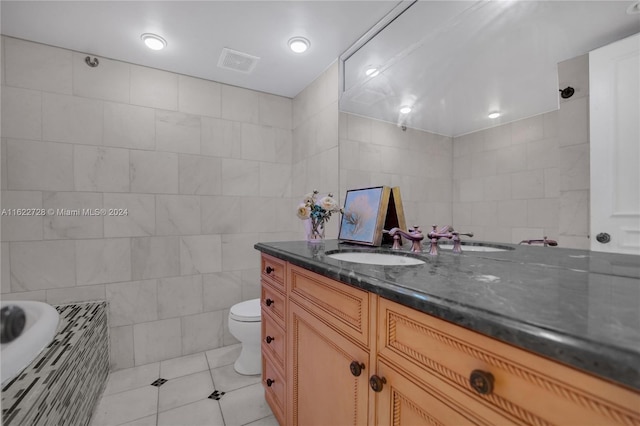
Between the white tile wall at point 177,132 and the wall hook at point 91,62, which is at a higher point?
the wall hook at point 91,62

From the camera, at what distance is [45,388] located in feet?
3.56

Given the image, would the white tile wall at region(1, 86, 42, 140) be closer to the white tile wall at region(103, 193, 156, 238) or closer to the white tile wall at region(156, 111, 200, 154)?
the white tile wall at region(103, 193, 156, 238)

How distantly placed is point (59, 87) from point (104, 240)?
44.6 inches

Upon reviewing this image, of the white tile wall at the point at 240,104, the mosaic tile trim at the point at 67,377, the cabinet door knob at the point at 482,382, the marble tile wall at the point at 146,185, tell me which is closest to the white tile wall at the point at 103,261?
the marble tile wall at the point at 146,185

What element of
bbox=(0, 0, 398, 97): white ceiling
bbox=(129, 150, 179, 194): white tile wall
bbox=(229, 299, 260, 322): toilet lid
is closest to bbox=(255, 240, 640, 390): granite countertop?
bbox=(229, 299, 260, 322): toilet lid

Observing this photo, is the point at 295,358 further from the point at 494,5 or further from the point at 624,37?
the point at 494,5

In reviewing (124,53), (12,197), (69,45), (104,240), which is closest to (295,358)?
(104,240)

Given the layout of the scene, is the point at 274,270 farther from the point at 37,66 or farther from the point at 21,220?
the point at 37,66

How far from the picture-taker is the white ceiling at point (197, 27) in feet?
5.35

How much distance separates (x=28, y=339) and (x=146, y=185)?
1879 millimetres

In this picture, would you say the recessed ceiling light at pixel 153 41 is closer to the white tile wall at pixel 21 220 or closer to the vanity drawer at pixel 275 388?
the white tile wall at pixel 21 220

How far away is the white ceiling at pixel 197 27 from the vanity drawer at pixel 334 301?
1.53 metres

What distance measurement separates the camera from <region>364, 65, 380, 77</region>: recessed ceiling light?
1899 millimetres

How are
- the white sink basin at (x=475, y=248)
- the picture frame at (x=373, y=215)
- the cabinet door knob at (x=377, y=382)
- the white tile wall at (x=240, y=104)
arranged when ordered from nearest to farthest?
the cabinet door knob at (x=377, y=382) → the white sink basin at (x=475, y=248) → the picture frame at (x=373, y=215) → the white tile wall at (x=240, y=104)
